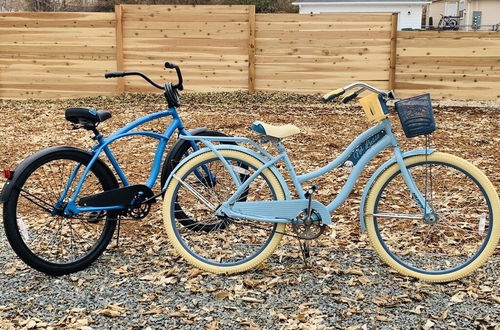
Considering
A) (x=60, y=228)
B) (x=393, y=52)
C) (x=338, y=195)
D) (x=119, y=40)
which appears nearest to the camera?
(x=338, y=195)

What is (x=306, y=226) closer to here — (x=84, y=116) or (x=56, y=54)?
(x=84, y=116)

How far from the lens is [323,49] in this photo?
1030 cm

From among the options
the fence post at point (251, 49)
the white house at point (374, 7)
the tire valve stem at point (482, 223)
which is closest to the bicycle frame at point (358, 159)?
the tire valve stem at point (482, 223)

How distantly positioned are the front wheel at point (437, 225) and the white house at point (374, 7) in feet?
63.5

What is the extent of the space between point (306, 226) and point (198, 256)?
649 millimetres

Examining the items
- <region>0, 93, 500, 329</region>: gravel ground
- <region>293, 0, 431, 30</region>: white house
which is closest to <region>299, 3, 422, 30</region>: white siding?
<region>293, 0, 431, 30</region>: white house

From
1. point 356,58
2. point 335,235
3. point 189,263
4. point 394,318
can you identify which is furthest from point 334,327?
point 356,58

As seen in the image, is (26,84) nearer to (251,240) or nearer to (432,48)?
(432,48)

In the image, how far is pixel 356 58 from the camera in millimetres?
10273

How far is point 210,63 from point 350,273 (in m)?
7.63

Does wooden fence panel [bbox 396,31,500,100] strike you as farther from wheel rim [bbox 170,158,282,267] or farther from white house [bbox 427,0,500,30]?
white house [bbox 427,0,500,30]

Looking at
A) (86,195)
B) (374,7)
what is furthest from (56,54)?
(374,7)

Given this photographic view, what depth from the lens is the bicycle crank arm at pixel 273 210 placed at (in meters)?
A: 3.28

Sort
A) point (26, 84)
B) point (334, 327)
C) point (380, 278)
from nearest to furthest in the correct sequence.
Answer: point (334, 327), point (380, 278), point (26, 84)
